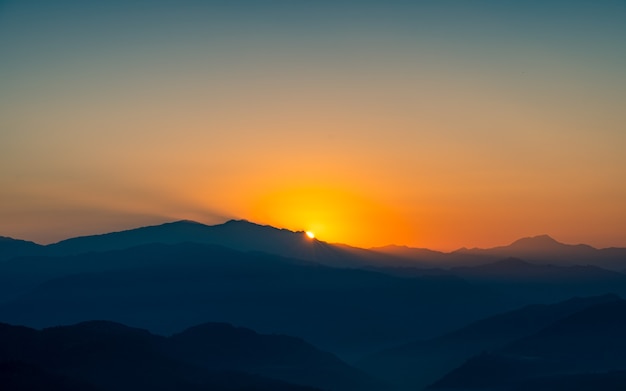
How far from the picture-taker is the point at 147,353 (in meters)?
143

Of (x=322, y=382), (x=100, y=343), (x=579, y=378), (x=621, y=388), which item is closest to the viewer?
(x=100, y=343)

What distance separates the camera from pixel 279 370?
7849 inches

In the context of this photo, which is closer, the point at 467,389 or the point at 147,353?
the point at 147,353

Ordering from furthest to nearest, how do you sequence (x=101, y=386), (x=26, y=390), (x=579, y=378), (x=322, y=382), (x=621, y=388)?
(x=322, y=382), (x=579, y=378), (x=621, y=388), (x=101, y=386), (x=26, y=390)

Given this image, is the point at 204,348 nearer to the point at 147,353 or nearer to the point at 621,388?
the point at 147,353

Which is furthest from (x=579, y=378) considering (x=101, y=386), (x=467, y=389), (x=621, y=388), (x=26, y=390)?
(x=26, y=390)

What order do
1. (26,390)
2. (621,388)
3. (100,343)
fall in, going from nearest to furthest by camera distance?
(26,390) → (100,343) → (621,388)

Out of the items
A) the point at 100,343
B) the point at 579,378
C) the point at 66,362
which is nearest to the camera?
the point at 66,362

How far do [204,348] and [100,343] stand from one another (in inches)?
2411

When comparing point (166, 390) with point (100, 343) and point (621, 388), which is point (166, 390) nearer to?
point (100, 343)

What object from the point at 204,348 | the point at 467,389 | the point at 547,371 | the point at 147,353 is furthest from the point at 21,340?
the point at 547,371

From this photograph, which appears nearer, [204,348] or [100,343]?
[100,343]

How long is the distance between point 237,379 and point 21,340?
119ft

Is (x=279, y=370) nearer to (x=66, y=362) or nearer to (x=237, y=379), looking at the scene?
(x=237, y=379)
